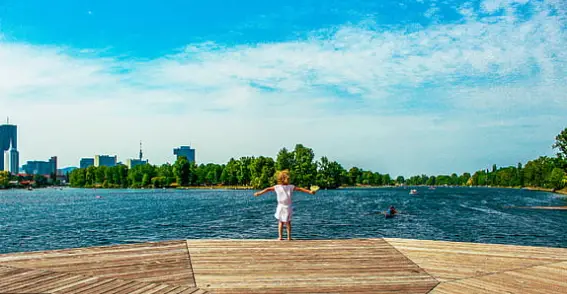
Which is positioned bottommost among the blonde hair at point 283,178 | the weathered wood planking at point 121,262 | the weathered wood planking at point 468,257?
the weathered wood planking at point 468,257

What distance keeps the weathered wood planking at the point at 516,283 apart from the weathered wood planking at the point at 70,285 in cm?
418

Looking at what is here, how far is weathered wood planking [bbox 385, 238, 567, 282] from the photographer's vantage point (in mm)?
9078

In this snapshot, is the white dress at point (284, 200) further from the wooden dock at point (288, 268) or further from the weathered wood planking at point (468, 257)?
the weathered wood planking at point (468, 257)

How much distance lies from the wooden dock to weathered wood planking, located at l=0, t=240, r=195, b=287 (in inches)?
0.7

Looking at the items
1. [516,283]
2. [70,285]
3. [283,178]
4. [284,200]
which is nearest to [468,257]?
[516,283]

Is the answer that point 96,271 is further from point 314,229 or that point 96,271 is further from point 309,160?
point 309,160

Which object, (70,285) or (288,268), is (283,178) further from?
(70,285)

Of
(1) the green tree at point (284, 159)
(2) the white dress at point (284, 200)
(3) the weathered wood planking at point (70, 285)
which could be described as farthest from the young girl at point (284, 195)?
(1) the green tree at point (284, 159)

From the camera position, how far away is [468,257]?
10078 mm

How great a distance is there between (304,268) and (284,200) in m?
2.80

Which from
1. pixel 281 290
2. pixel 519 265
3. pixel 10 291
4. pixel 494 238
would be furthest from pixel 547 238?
pixel 10 291

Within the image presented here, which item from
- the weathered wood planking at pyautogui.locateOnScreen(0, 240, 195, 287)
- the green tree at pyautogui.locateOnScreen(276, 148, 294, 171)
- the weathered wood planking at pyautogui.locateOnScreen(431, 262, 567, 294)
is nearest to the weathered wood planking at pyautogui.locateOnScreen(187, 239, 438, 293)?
the weathered wood planking at pyautogui.locateOnScreen(0, 240, 195, 287)

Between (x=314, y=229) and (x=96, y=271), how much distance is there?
3727 cm

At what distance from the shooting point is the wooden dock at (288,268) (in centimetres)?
782
